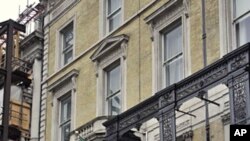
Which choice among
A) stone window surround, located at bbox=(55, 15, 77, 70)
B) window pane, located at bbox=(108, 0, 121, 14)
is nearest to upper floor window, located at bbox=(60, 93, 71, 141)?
stone window surround, located at bbox=(55, 15, 77, 70)

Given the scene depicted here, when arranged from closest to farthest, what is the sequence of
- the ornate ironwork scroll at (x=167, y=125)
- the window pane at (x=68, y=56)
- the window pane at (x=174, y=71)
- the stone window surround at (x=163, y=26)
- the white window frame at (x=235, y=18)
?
the ornate ironwork scroll at (x=167, y=125) < the white window frame at (x=235, y=18) < the stone window surround at (x=163, y=26) < the window pane at (x=174, y=71) < the window pane at (x=68, y=56)

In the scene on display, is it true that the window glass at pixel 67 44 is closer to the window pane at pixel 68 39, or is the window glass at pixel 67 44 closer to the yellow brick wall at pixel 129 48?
the window pane at pixel 68 39

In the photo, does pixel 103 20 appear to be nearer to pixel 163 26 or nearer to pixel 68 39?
pixel 68 39

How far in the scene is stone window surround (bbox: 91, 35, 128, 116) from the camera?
26.7 metres

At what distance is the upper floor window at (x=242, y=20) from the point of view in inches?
862

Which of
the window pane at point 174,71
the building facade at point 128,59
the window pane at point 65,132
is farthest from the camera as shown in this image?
the window pane at point 65,132

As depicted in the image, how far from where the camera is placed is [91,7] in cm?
3005

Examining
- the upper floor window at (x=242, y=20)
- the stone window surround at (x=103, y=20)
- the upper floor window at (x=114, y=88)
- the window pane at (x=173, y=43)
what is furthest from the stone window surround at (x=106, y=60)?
the upper floor window at (x=242, y=20)

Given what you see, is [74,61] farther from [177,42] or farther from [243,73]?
[243,73]

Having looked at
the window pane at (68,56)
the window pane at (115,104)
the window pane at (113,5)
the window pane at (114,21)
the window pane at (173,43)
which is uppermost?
the window pane at (113,5)

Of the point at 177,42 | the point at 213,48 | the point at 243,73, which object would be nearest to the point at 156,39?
the point at 177,42

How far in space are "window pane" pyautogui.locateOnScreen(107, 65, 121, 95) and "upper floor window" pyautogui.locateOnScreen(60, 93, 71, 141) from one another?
273 cm

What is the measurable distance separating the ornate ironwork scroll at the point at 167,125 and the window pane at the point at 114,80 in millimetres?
7245

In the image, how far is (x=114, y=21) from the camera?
1132 inches
